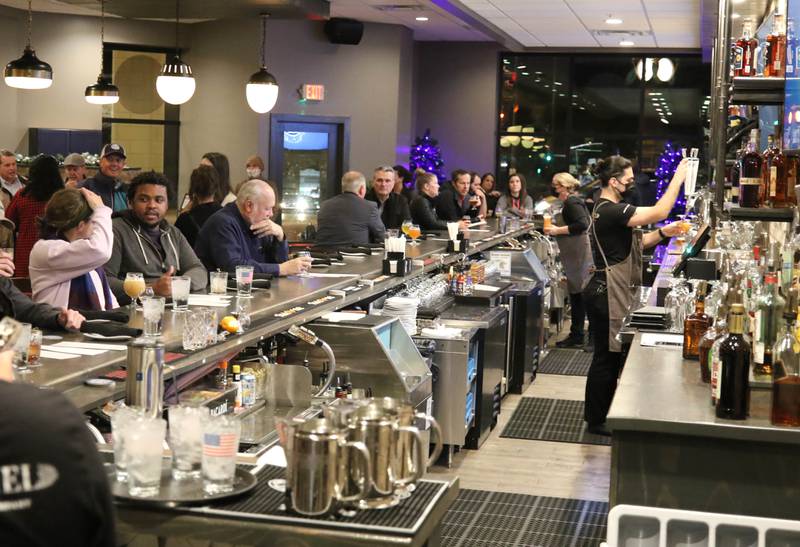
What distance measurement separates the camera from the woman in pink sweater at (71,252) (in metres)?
4.66

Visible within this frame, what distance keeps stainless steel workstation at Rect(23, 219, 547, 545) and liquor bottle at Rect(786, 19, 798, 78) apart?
70.0 inches

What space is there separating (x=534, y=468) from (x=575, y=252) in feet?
15.0

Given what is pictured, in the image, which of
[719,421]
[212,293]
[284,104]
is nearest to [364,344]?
[212,293]

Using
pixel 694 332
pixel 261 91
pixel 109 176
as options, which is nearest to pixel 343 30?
pixel 261 91

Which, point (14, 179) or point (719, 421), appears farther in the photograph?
point (14, 179)

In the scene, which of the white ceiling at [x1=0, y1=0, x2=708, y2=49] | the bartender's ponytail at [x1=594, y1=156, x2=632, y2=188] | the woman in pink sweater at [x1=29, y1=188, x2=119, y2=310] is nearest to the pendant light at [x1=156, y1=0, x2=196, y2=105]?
the white ceiling at [x1=0, y1=0, x2=708, y2=49]

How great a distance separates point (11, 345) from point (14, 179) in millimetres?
9078

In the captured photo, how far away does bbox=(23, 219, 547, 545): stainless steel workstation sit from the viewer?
2.32 meters

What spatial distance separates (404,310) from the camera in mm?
Result: 6402

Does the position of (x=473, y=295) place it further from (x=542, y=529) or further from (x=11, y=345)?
(x=11, y=345)

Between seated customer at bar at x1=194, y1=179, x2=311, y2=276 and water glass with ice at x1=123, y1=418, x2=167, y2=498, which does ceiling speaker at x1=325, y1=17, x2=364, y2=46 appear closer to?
seated customer at bar at x1=194, y1=179, x2=311, y2=276

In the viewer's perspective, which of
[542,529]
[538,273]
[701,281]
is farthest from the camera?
[538,273]

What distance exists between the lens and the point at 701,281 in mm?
→ 4992

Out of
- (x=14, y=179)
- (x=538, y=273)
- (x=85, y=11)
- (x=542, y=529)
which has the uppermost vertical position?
(x=85, y=11)
